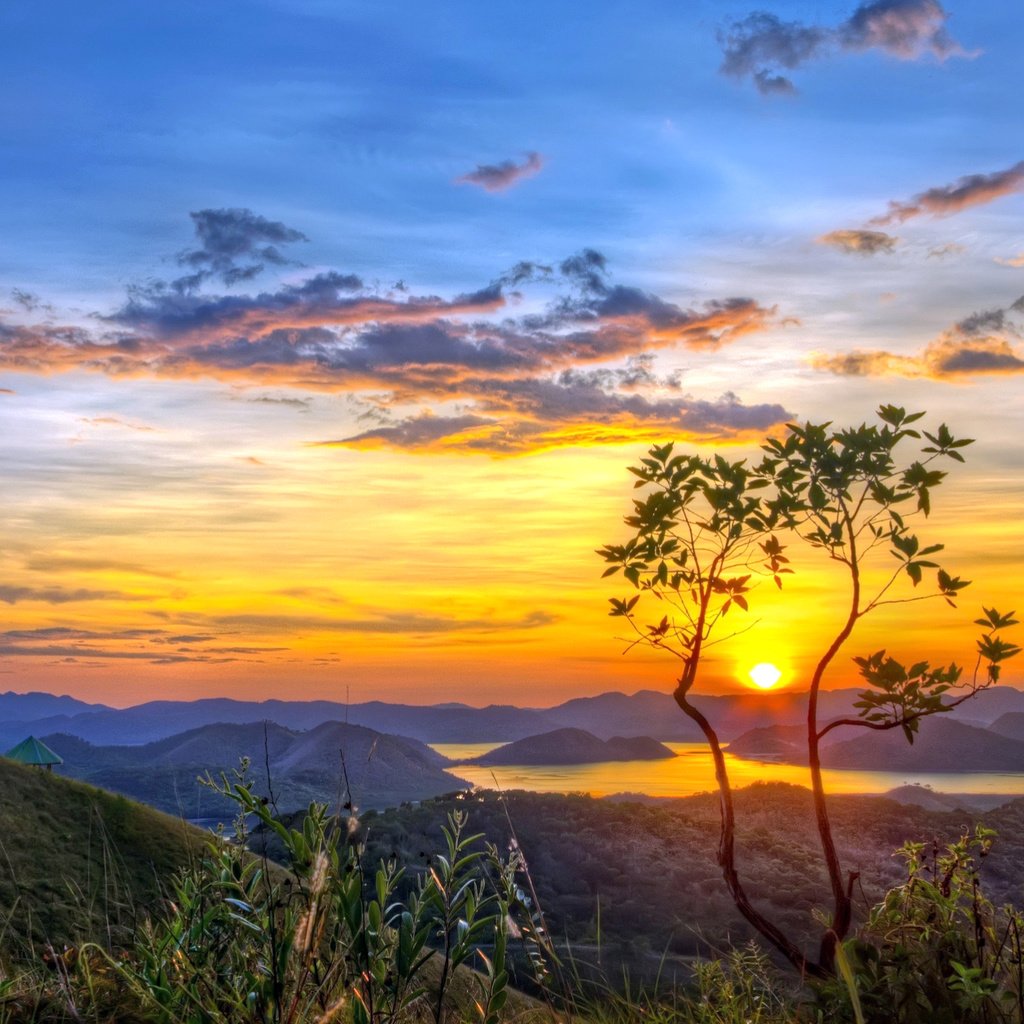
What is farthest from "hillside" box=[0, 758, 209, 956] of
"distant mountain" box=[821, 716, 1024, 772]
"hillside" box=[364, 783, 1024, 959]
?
"distant mountain" box=[821, 716, 1024, 772]

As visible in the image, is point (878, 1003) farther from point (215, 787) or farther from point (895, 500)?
point (895, 500)

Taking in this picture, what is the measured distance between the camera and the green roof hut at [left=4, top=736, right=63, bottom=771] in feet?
98.8

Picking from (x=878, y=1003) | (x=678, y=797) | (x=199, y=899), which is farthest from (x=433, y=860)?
(x=678, y=797)

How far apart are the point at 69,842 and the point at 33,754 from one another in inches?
222

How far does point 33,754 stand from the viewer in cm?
3041

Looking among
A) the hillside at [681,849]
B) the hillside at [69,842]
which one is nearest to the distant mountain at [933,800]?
the hillside at [681,849]

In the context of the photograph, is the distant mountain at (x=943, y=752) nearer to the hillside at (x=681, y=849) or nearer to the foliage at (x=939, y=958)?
the hillside at (x=681, y=849)

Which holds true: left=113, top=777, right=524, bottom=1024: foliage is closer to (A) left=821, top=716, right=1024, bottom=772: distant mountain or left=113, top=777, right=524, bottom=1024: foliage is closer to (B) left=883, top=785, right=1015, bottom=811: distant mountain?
(B) left=883, top=785, right=1015, bottom=811: distant mountain

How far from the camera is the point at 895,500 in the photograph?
361 inches

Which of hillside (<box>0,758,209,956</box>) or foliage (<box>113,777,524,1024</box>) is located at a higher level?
foliage (<box>113,777,524,1024</box>)

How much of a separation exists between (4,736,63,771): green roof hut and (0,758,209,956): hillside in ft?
1.59

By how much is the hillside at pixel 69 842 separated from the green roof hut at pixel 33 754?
19.1 inches

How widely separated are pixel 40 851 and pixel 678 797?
71.4 ft

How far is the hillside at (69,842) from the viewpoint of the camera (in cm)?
2223
